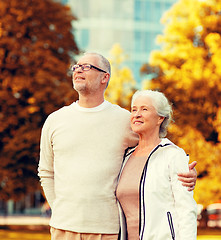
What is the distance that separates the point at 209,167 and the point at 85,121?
15579mm

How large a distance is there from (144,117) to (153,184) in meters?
0.54

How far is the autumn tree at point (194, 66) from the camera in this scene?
20.5m

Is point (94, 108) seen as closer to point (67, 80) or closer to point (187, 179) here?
point (187, 179)

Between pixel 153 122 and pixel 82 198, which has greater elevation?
pixel 153 122

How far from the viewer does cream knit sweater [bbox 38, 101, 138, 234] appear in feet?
13.5

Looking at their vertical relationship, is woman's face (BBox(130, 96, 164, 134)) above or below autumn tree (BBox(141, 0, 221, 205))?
below

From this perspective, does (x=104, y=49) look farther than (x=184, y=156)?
Yes

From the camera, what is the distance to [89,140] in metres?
4.24

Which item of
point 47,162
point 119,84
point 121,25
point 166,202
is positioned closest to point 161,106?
point 166,202

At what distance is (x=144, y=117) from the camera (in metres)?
4.15

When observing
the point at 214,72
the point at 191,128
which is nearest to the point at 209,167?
the point at 191,128

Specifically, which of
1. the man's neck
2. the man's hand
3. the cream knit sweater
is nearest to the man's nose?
the cream knit sweater

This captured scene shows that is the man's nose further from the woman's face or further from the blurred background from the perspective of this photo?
the blurred background

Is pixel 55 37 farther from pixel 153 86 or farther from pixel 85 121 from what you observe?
pixel 85 121
